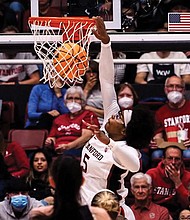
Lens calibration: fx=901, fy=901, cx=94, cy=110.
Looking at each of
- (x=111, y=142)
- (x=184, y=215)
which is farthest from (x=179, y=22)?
(x=184, y=215)

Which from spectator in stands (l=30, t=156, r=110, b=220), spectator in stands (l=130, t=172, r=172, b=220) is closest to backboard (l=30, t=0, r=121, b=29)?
spectator in stands (l=130, t=172, r=172, b=220)

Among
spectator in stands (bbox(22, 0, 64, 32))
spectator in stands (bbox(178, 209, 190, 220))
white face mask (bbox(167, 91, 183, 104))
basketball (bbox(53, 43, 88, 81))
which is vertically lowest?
spectator in stands (bbox(178, 209, 190, 220))

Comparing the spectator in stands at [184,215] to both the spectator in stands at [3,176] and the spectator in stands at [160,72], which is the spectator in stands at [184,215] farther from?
the spectator in stands at [160,72]

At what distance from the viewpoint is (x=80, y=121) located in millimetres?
8562

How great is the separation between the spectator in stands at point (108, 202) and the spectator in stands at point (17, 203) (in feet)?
6.82

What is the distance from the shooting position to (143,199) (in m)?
7.91

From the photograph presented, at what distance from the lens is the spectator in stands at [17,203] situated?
773 centimetres

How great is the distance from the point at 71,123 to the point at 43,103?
0.50 metres

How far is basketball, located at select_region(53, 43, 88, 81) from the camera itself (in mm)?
6289

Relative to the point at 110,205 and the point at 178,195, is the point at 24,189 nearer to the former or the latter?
the point at 178,195

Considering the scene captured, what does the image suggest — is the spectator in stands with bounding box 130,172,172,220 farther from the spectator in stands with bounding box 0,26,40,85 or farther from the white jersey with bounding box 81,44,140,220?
the spectator in stands with bounding box 0,26,40,85

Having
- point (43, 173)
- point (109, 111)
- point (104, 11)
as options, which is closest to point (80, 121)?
point (43, 173)

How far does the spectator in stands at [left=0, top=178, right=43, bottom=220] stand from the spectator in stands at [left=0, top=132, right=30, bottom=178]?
0.48m

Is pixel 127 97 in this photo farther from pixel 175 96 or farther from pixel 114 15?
pixel 114 15
